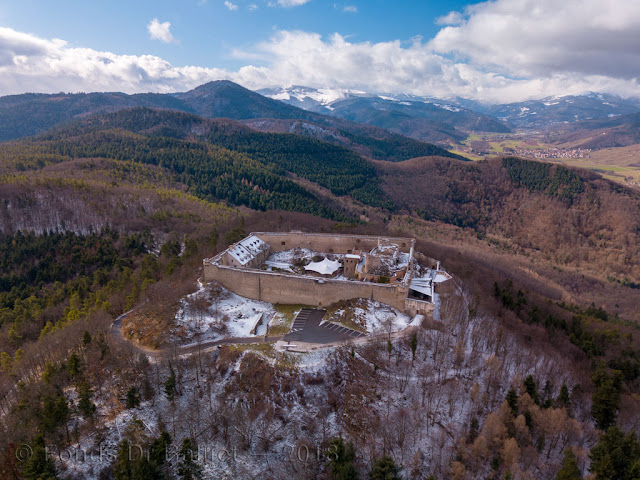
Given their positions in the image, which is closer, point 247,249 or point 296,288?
point 296,288

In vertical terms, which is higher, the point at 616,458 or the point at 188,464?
the point at 616,458

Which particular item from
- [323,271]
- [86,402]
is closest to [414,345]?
[323,271]

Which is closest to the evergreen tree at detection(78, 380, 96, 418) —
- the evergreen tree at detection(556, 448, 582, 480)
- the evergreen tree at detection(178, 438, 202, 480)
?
the evergreen tree at detection(178, 438, 202, 480)

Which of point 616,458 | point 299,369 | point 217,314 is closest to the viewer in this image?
point 616,458

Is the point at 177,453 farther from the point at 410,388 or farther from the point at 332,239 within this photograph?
the point at 332,239

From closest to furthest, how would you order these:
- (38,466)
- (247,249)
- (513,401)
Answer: (38,466), (513,401), (247,249)

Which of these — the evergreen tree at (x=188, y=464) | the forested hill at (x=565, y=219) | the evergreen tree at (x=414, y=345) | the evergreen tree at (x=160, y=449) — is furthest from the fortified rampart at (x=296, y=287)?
the forested hill at (x=565, y=219)

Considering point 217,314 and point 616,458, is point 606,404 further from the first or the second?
point 217,314
